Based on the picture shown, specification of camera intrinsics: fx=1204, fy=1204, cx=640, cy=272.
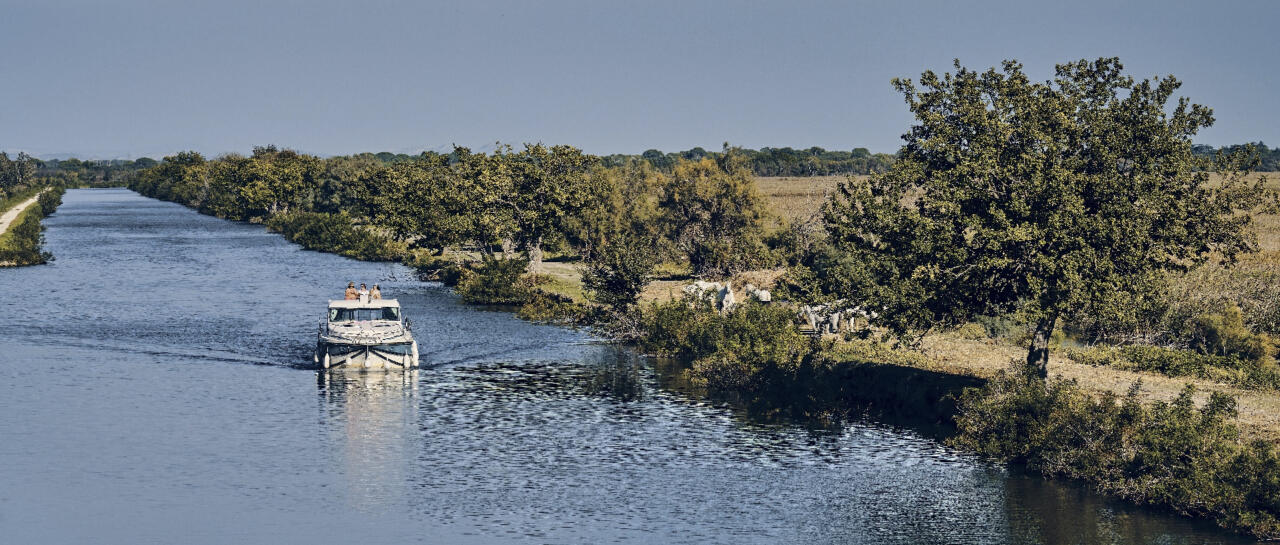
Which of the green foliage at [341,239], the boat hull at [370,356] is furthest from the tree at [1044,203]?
the green foliage at [341,239]

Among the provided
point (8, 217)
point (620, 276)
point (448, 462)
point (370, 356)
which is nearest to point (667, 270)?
point (620, 276)

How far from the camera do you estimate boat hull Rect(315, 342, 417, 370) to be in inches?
2007

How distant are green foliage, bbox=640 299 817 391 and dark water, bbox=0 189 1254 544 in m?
2.53

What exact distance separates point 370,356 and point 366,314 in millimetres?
3738

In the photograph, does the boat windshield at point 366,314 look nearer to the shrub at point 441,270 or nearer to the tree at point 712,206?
the shrub at point 441,270

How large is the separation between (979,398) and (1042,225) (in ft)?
20.2

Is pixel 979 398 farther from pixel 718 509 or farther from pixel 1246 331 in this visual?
pixel 1246 331

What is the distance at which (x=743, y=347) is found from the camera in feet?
158

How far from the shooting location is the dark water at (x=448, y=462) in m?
29.7

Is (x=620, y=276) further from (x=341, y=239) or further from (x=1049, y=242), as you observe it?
(x=341, y=239)

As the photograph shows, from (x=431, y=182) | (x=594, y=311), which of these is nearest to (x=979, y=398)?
(x=594, y=311)

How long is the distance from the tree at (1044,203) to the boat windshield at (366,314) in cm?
2371

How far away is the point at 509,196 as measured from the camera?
83188 millimetres

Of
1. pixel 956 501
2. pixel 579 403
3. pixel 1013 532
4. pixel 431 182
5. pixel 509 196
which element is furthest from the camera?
pixel 431 182
